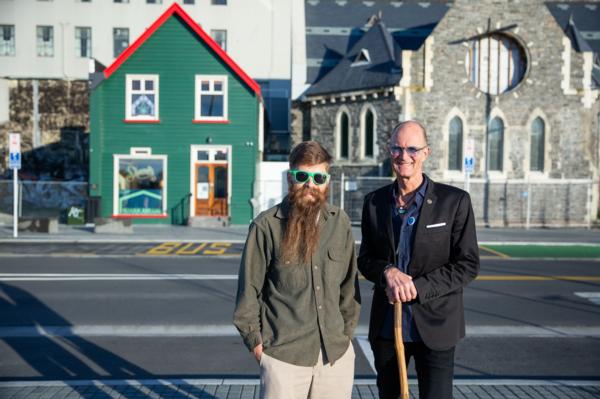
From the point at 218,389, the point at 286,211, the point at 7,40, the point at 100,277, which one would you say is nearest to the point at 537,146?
the point at 100,277

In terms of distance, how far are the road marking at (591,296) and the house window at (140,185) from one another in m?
17.9

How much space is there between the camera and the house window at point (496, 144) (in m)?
25.0

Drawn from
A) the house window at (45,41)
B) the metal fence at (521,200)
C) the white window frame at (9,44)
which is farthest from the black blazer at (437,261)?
the white window frame at (9,44)

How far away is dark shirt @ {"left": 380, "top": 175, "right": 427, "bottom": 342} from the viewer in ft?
11.3

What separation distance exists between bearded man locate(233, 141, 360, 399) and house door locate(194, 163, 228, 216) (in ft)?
69.9

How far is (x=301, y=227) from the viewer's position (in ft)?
10.6

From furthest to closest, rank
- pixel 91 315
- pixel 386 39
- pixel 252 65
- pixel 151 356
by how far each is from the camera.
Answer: pixel 252 65 < pixel 386 39 < pixel 91 315 < pixel 151 356

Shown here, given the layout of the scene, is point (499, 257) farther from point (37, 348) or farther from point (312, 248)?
point (312, 248)

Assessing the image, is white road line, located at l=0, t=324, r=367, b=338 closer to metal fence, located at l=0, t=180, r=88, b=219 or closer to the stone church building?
the stone church building

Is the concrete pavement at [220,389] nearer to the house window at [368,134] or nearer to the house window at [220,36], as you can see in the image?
the house window at [368,134]

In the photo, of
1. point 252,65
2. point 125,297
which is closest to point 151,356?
point 125,297

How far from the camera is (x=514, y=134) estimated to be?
25.0m

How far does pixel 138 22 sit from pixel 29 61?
9050 mm

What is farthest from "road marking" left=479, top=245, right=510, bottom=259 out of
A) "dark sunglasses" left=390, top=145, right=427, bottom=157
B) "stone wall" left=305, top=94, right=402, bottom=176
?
Answer: "dark sunglasses" left=390, top=145, right=427, bottom=157
